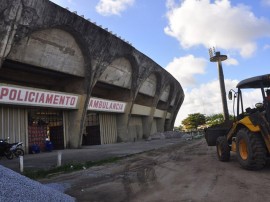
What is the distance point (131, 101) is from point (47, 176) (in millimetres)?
26098

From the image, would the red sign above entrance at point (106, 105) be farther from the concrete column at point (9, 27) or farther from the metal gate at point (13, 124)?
the concrete column at point (9, 27)

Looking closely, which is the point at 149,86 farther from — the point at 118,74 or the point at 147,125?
the point at 118,74

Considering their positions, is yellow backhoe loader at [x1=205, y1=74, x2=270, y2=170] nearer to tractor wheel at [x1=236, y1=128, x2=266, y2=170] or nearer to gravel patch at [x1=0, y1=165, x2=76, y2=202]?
tractor wheel at [x1=236, y1=128, x2=266, y2=170]

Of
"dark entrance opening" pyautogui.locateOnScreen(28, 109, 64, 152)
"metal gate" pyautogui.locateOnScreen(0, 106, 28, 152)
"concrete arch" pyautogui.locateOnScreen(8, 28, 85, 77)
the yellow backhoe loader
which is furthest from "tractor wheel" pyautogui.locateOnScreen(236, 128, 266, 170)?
"dark entrance opening" pyautogui.locateOnScreen(28, 109, 64, 152)

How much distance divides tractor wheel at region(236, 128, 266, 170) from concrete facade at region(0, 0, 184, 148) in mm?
15591

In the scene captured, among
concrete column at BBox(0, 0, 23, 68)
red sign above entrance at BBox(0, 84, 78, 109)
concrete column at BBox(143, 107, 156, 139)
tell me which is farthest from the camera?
concrete column at BBox(143, 107, 156, 139)

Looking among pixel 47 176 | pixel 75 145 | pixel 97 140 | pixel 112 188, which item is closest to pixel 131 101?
pixel 97 140

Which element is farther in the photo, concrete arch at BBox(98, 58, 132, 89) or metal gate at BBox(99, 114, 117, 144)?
metal gate at BBox(99, 114, 117, 144)

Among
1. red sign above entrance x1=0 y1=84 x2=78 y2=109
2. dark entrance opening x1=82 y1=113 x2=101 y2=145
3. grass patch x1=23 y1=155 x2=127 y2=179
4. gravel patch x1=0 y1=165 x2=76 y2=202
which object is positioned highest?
red sign above entrance x1=0 y1=84 x2=78 y2=109

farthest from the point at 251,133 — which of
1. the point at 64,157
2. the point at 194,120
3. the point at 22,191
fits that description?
the point at 194,120

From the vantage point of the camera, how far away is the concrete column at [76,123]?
2723cm

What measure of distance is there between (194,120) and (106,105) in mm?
99997

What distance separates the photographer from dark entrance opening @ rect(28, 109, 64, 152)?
24797 millimetres

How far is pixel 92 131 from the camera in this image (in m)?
34.5
